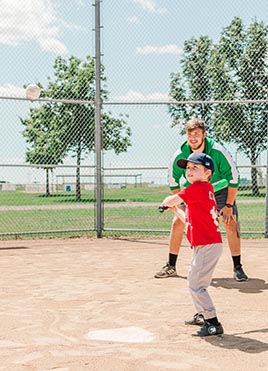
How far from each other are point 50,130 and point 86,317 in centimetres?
2012

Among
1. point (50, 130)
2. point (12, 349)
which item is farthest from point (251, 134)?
point (12, 349)

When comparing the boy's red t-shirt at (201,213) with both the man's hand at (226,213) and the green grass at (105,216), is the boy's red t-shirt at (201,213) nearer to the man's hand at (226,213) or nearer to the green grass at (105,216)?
the man's hand at (226,213)

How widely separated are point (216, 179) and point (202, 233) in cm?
219

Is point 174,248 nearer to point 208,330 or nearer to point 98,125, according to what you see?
point 208,330

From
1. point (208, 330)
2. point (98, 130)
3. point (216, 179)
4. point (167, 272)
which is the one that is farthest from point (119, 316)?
point (98, 130)

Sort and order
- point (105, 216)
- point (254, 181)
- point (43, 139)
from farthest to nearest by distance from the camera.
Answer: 1. point (43, 139)
2. point (105, 216)
3. point (254, 181)

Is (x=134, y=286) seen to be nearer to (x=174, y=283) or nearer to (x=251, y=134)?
(x=174, y=283)

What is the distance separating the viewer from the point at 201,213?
4.27m

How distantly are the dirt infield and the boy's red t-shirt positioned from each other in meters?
0.73

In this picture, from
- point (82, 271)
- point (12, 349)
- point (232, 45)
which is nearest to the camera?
point (12, 349)

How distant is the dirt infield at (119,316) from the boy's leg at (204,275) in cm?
24

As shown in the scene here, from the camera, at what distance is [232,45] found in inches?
Answer: 1259

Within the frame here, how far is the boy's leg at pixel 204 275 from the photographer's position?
4.28 m

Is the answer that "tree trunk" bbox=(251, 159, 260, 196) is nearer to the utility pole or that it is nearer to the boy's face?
the utility pole
